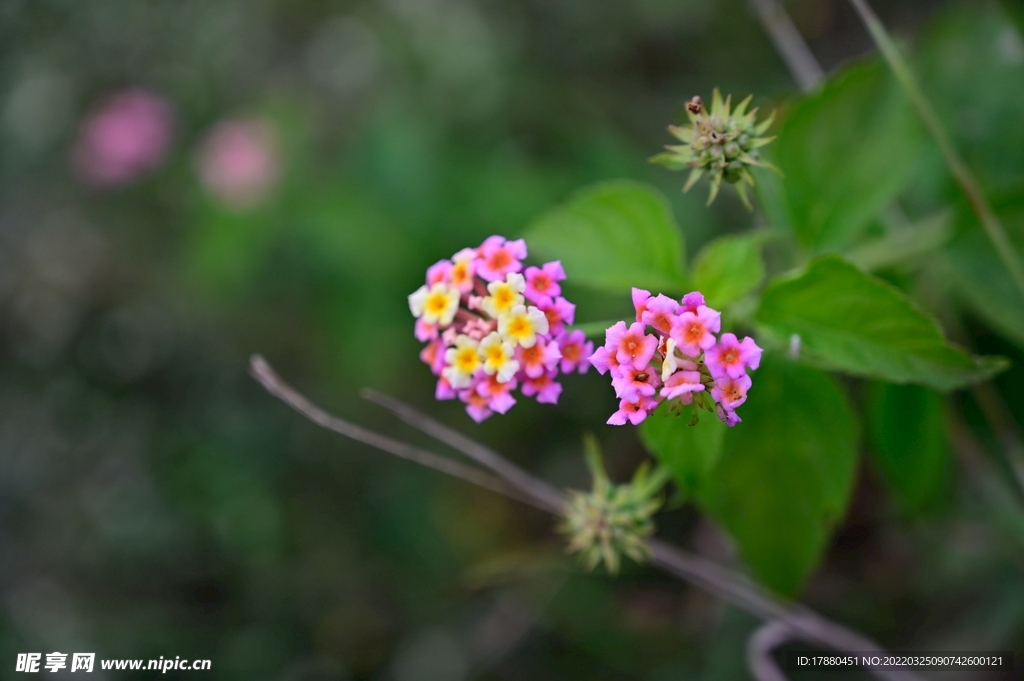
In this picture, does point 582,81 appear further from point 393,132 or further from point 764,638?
point 764,638

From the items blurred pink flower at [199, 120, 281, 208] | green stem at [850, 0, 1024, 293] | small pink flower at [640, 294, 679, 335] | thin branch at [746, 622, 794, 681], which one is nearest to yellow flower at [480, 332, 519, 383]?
small pink flower at [640, 294, 679, 335]

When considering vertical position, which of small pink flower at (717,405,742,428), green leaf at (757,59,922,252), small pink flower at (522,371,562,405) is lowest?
small pink flower at (717,405,742,428)

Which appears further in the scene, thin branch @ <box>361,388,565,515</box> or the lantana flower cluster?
thin branch @ <box>361,388,565,515</box>

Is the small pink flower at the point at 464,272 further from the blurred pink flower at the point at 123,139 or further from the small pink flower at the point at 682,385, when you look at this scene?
the blurred pink flower at the point at 123,139

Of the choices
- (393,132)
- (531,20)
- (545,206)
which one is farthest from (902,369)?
(531,20)

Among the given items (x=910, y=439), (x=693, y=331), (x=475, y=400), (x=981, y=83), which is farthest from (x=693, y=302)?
(x=981, y=83)

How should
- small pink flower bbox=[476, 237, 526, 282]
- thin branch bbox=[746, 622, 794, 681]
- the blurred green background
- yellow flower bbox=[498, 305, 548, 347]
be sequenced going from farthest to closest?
the blurred green background → thin branch bbox=[746, 622, 794, 681] → small pink flower bbox=[476, 237, 526, 282] → yellow flower bbox=[498, 305, 548, 347]

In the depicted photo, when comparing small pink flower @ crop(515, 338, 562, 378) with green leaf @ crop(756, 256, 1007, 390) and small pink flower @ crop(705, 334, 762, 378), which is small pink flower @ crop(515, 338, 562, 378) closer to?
small pink flower @ crop(705, 334, 762, 378)
